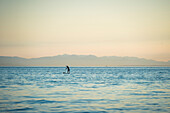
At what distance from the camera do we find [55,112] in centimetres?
1473

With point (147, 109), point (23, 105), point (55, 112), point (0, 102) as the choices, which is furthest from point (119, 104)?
point (0, 102)

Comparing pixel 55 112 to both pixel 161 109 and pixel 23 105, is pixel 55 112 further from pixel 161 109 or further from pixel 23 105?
pixel 161 109

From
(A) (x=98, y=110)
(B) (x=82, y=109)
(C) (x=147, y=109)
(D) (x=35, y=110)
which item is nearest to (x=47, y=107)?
(D) (x=35, y=110)

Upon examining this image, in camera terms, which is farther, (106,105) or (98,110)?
(106,105)

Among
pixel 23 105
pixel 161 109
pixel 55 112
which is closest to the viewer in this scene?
pixel 55 112

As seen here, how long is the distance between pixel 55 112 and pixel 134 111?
4978 mm

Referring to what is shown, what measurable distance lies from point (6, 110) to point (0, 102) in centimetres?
306

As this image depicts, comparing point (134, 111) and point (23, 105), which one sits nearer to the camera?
point (134, 111)

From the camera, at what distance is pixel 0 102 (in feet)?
58.4

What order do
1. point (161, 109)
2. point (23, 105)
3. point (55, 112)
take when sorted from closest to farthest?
point (55, 112), point (161, 109), point (23, 105)

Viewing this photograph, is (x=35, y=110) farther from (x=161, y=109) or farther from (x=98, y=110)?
(x=161, y=109)

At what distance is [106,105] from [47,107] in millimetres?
4166

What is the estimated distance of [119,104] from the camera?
687 inches

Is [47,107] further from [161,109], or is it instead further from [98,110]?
[161,109]
